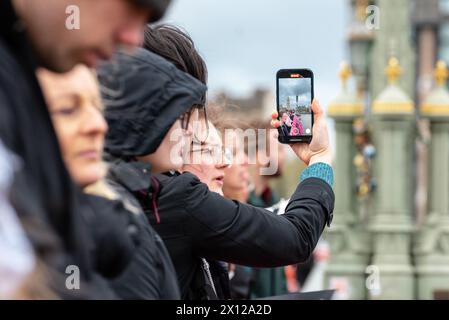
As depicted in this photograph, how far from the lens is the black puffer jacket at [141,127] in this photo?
2158 mm

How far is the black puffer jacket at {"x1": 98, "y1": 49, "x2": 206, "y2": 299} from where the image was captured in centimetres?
216

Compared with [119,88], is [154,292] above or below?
below

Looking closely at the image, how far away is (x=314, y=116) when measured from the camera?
316 cm

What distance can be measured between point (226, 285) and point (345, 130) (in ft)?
34.1

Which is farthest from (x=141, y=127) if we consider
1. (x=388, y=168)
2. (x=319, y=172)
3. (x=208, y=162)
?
(x=388, y=168)

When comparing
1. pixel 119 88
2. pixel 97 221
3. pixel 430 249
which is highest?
pixel 119 88

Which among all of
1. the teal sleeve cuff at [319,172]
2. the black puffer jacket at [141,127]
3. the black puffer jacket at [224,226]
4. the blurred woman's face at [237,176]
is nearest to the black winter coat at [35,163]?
the black puffer jacket at [141,127]

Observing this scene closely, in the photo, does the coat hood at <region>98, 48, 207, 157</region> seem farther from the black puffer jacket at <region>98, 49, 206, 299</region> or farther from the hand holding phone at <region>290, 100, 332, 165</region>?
the hand holding phone at <region>290, 100, 332, 165</region>

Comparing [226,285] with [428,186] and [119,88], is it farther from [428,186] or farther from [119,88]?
[428,186]

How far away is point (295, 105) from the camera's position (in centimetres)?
318

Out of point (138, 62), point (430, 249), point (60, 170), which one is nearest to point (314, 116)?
point (138, 62)

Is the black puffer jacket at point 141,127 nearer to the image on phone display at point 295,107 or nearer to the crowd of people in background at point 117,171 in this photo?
the crowd of people in background at point 117,171

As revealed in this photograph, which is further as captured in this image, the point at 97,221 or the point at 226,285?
the point at 226,285
